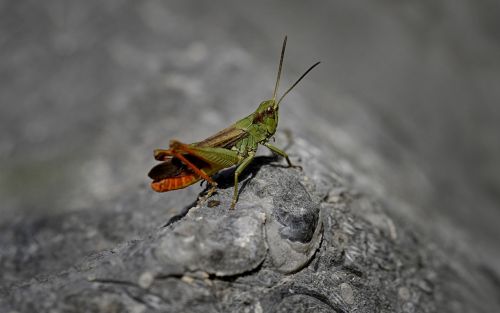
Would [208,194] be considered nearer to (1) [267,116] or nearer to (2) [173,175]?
(2) [173,175]

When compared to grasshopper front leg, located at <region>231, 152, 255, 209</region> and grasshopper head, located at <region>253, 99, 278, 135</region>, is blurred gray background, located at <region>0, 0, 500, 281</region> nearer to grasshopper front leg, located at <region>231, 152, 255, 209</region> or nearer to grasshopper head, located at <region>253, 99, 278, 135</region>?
grasshopper front leg, located at <region>231, 152, 255, 209</region>

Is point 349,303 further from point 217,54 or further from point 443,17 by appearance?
point 443,17

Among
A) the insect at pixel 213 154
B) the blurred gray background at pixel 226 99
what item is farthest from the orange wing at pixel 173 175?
the blurred gray background at pixel 226 99

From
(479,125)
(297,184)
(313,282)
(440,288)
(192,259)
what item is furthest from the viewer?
(479,125)

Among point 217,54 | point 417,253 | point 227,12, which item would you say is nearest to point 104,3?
point 227,12

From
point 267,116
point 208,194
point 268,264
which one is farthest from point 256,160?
point 268,264

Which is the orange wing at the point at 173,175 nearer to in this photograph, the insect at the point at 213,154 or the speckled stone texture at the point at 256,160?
the insect at the point at 213,154
